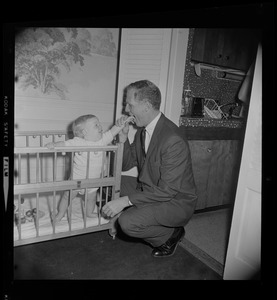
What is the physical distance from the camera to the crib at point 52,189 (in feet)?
4.72

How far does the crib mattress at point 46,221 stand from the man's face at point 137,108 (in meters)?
0.67

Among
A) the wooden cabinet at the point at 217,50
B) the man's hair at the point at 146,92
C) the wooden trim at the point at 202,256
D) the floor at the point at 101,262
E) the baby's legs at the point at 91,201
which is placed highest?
the wooden cabinet at the point at 217,50

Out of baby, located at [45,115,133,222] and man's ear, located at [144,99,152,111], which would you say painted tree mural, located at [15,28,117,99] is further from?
man's ear, located at [144,99,152,111]

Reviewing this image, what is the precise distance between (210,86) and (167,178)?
4.50ft

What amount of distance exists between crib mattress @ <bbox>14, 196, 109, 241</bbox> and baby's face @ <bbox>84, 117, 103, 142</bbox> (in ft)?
1.59

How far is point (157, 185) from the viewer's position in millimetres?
1541

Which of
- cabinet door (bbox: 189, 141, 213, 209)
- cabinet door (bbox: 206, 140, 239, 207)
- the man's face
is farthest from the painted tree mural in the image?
cabinet door (bbox: 206, 140, 239, 207)

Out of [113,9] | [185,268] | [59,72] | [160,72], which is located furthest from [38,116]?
[185,268]

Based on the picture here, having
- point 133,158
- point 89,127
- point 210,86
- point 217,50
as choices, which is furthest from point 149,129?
point 210,86

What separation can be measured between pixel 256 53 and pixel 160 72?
67 centimetres

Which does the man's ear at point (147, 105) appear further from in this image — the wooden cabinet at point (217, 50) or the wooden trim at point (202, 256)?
the wooden trim at point (202, 256)

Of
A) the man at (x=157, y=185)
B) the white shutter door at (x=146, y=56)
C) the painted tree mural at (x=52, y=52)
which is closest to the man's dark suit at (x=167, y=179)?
the man at (x=157, y=185)

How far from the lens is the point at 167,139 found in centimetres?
151
